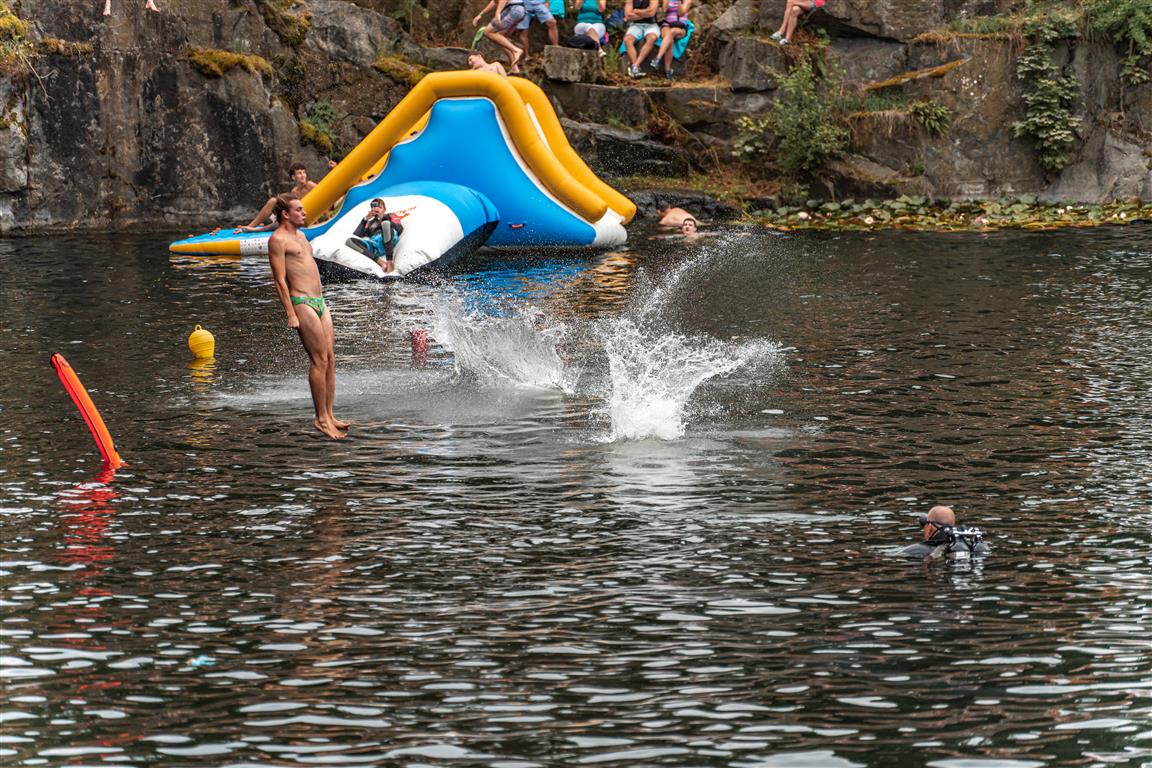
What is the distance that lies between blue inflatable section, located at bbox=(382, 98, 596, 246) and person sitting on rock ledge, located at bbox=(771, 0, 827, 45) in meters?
7.32

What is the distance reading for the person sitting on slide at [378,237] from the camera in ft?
69.3

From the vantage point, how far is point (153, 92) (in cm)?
2620

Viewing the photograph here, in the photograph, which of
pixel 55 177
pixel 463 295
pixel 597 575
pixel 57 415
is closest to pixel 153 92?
pixel 55 177

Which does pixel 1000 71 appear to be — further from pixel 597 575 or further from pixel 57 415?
pixel 597 575

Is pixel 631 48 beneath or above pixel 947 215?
above

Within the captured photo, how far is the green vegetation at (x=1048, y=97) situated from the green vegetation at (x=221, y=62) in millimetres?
12288

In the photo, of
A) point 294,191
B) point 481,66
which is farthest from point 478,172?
point 294,191

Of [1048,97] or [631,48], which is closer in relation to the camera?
[1048,97]

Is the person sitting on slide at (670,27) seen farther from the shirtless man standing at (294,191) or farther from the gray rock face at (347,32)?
the shirtless man standing at (294,191)

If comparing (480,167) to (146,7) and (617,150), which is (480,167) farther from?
(146,7)

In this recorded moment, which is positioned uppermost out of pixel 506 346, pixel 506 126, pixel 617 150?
pixel 506 126

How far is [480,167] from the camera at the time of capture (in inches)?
910

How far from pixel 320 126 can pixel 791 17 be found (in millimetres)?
8228

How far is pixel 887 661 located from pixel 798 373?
22.8ft
